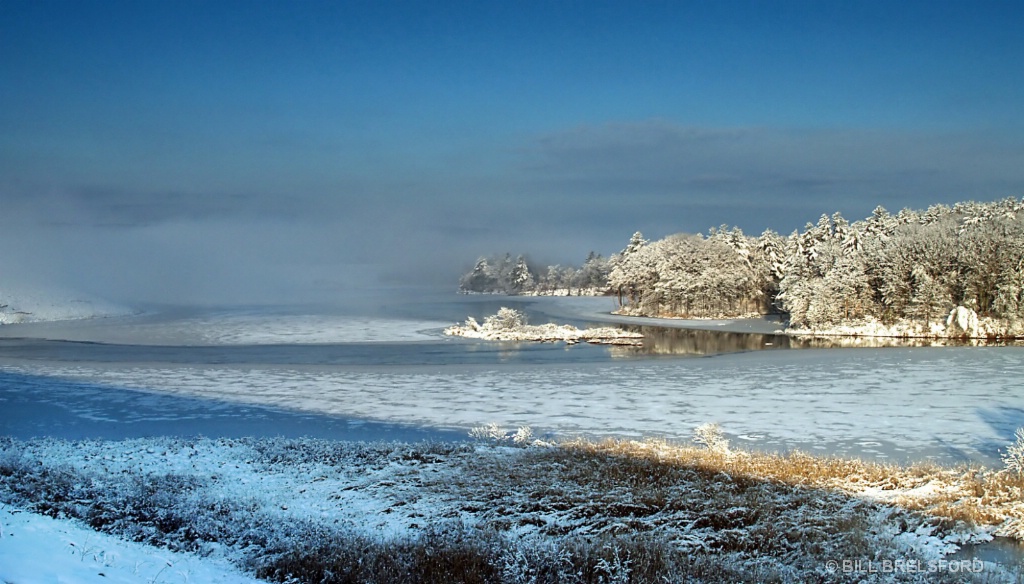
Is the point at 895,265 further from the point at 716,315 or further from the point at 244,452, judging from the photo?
the point at 244,452

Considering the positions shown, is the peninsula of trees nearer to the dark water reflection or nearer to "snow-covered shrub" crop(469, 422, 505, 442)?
the dark water reflection

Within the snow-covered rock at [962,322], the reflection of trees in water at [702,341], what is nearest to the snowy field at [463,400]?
the reflection of trees in water at [702,341]

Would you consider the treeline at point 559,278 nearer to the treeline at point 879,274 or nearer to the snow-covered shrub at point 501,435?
the treeline at point 879,274

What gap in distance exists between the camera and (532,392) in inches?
1077

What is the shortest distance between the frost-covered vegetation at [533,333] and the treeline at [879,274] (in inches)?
730

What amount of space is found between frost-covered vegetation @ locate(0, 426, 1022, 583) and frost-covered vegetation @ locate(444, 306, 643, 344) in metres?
36.9

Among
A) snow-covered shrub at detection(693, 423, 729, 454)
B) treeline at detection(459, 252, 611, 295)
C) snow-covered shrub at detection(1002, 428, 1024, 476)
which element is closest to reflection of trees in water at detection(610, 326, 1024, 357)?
snow-covered shrub at detection(693, 423, 729, 454)

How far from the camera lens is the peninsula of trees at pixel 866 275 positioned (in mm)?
54969

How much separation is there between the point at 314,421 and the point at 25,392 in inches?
557

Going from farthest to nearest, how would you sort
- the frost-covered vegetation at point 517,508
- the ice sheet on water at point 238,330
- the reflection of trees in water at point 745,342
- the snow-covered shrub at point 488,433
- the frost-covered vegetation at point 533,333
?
the frost-covered vegetation at point 533,333
the ice sheet on water at point 238,330
the reflection of trees in water at point 745,342
the snow-covered shrub at point 488,433
the frost-covered vegetation at point 517,508

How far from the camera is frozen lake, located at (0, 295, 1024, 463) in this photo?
19938 mm

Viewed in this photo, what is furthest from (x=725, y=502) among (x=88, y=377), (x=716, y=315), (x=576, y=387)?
(x=716, y=315)

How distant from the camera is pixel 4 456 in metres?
14.7

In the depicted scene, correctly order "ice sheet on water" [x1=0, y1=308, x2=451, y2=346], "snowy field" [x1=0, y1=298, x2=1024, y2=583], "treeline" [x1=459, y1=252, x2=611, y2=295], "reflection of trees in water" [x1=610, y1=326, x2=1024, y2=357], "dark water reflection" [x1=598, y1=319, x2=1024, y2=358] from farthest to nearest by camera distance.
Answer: "treeline" [x1=459, y1=252, x2=611, y2=295] → "ice sheet on water" [x1=0, y1=308, x2=451, y2=346] → "reflection of trees in water" [x1=610, y1=326, x2=1024, y2=357] → "dark water reflection" [x1=598, y1=319, x2=1024, y2=358] → "snowy field" [x1=0, y1=298, x2=1024, y2=583]
